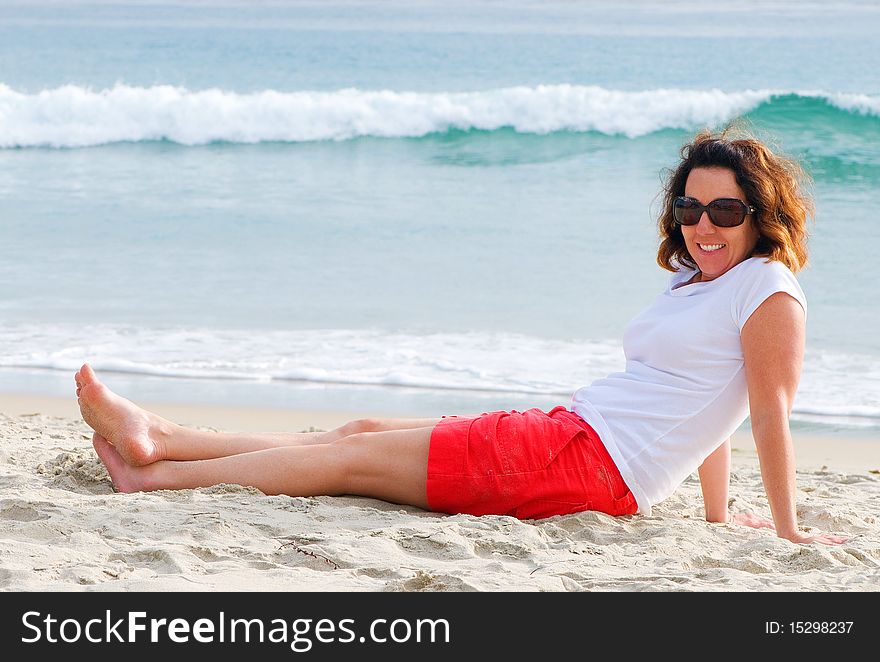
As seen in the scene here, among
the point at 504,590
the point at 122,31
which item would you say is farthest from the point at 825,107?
the point at 122,31

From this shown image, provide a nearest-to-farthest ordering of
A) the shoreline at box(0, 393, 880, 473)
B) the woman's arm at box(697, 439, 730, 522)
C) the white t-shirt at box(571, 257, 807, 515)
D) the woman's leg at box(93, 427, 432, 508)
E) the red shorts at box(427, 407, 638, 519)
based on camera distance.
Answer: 1. the white t-shirt at box(571, 257, 807, 515)
2. the red shorts at box(427, 407, 638, 519)
3. the woman's leg at box(93, 427, 432, 508)
4. the woman's arm at box(697, 439, 730, 522)
5. the shoreline at box(0, 393, 880, 473)

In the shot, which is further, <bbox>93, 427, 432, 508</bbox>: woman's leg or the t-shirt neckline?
<bbox>93, 427, 432, 508</bbox>: woman's leg

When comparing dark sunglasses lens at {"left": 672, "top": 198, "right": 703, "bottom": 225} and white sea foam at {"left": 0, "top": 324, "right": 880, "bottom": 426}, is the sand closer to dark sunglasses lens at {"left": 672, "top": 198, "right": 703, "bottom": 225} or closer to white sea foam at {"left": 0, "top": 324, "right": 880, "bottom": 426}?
dark sunglasses lens at {"left": 672, "top": 198, "right": 703, "bottom": 225}

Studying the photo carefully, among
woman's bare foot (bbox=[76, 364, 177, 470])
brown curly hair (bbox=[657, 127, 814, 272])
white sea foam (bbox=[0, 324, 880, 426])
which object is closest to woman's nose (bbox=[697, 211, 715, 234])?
brown curly hair (bbox=[657, 127, 814, 272])

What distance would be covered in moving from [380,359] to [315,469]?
324cm

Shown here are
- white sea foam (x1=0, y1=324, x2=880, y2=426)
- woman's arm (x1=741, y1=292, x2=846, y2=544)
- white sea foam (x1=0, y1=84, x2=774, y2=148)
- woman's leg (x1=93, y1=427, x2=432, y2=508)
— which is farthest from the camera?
white sea foam (x1=0, y1=84, x2=774, y2=148)

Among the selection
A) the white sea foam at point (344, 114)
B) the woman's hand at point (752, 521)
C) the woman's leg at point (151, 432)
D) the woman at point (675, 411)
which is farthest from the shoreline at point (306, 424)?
the white sea foam at point (344, 114)

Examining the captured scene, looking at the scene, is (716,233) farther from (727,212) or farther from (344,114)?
(344,114)

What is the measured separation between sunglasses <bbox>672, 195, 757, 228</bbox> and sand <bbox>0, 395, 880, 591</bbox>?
97cm

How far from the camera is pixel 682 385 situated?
3232 millimetres

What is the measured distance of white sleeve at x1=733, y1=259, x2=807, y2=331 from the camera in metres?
3.09

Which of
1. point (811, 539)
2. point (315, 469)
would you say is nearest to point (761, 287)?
point (811, 539)

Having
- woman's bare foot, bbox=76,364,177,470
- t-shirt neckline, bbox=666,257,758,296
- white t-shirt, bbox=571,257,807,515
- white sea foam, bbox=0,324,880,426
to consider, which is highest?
t-shirt neckline, bbox=666,257,758,296
